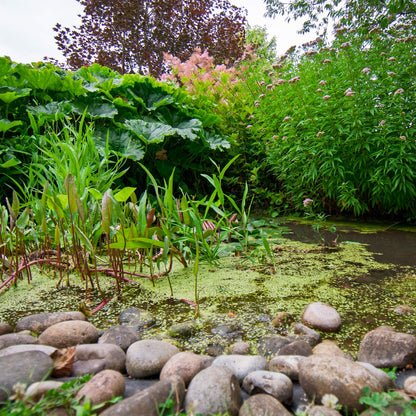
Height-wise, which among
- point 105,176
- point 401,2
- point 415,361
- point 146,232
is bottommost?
point 415,361

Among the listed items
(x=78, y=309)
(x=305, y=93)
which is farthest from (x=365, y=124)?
(x=78, y=309)

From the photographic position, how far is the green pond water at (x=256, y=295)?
3.07 ft

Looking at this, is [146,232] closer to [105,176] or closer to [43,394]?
[105,176]

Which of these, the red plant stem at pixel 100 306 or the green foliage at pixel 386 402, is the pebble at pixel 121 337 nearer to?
the red plant stem at pixel 100 306

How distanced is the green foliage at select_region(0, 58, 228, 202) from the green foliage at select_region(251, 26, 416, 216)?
95 cm

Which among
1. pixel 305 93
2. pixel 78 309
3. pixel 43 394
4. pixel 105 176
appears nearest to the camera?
pixel 43 394

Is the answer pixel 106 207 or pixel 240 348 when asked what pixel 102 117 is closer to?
pixel 106 207

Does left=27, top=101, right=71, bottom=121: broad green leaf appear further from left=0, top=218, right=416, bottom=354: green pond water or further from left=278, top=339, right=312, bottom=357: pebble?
left=278, top=339, right=312, bottom=357: pebble

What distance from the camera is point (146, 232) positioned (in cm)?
125

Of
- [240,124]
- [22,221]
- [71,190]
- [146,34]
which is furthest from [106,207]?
[146,34]

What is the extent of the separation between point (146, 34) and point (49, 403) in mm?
9364

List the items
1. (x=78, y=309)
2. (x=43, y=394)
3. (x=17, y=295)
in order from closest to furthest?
(x=43, y=394)
(x=78, y=309)
(x=17, y=295)

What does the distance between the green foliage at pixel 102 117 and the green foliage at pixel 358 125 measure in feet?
3.10

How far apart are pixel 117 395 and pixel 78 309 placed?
1.78 ft
